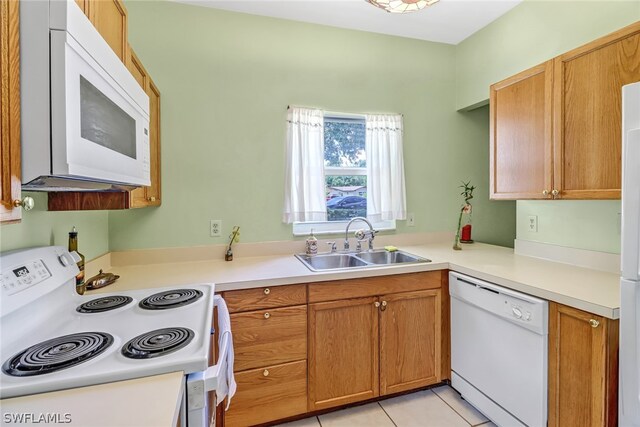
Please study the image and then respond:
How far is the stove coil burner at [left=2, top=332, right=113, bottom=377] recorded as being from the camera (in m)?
0.75

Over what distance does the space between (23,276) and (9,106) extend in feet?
2.00

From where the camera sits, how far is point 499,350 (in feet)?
5.29

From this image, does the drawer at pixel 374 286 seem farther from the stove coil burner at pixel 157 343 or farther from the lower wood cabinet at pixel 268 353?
the stove coil burner at pixel 157 343

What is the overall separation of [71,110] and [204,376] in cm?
73

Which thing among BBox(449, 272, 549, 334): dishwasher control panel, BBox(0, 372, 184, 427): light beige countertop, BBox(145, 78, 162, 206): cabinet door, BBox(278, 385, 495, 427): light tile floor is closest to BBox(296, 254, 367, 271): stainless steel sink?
BBox(449, 272, 549, 334): dishwasher control panel

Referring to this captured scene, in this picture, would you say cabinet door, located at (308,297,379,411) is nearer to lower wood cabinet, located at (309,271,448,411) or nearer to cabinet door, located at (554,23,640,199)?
lower wood cabinet, located at (309,271,448,411)

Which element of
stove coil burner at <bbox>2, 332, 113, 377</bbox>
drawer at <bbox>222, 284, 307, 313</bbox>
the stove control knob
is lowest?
the stove control knob

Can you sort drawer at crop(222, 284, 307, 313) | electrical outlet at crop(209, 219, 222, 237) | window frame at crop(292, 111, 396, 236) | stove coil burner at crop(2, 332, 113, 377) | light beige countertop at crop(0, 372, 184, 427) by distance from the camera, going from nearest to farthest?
light beige countertop at crop(0, 372, 184, 427), stove coil burner at crop(2, 332, 113, 377), drawer at crop(222, 284, 307, 313), electrical outlet at crop(209, 219, 222, 237), window frame at crop(292, 111, 396, 236)

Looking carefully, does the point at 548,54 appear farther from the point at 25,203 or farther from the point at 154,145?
the point at 25,203

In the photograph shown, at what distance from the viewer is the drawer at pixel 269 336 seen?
159cm

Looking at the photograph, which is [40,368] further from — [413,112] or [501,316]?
[413,112]

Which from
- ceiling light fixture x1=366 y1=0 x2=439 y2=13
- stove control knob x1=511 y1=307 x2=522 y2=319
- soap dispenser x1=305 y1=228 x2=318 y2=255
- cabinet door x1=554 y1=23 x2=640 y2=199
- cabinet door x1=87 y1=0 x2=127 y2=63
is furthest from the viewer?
soap dispenser x1=305 y1=228 x2=318 y2=255

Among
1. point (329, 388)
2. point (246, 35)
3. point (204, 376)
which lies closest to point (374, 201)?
point (329, 388)

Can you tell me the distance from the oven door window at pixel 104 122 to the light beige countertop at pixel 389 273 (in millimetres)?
807
